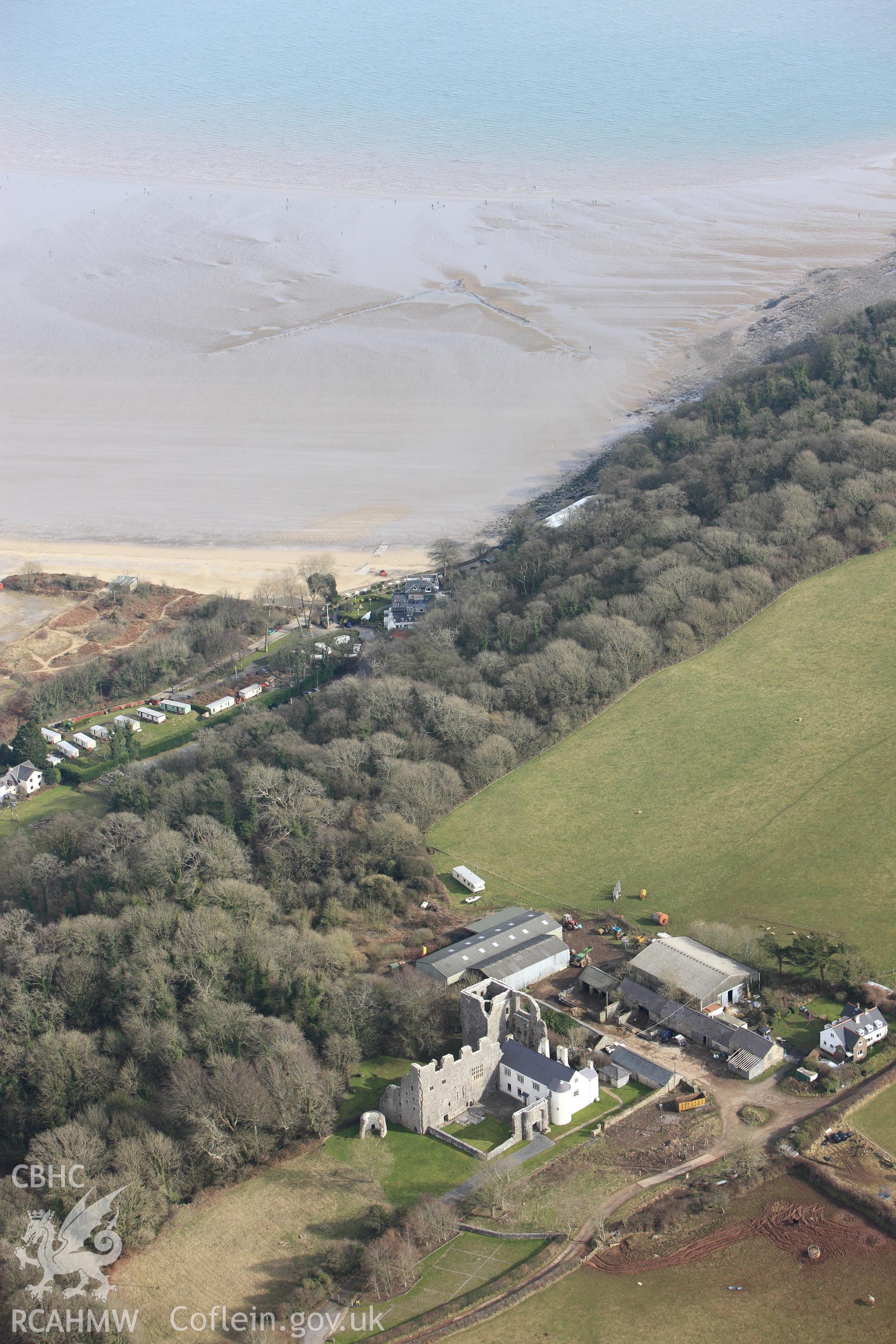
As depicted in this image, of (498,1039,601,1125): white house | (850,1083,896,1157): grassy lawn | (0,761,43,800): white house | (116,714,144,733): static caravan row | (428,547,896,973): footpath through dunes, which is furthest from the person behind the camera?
(116,714,144,733): static caravan row

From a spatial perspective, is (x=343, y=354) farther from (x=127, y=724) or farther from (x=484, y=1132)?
(x=484, y=1132)

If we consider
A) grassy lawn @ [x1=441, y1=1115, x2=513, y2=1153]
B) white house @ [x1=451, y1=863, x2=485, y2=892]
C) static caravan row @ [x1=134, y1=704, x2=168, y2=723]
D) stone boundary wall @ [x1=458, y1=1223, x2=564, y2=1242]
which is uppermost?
white house @ [x1=451, y1=863, x2=485, y2=892]

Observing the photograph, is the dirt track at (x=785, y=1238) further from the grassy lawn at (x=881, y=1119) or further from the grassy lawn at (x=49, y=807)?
the grassy lawn at (x=49, y=807)

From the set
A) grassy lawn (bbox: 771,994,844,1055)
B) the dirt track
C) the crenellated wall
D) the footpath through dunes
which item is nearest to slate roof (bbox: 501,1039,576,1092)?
the crenellated wall

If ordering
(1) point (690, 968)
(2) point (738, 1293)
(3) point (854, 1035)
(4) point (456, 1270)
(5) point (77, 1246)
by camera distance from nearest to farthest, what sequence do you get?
1. (2) point (738, 1293)
2. (4) point (456, 1270)
3. (5) point (77, 1246)
4. (3) point (854, 1035)
5. (1) point (690, 968)

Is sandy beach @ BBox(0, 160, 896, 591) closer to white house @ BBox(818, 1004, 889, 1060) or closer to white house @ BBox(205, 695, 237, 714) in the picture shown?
white house @ BBox(205, 695, 237, 714)

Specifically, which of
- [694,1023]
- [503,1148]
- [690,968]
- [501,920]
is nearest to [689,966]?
[690,968]
